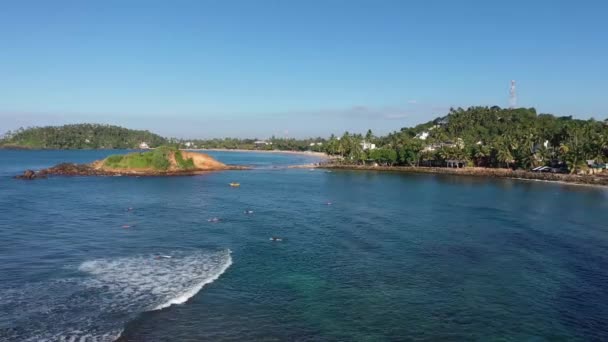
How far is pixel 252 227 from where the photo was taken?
4738 centimetres

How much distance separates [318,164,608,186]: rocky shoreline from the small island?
45765 mm

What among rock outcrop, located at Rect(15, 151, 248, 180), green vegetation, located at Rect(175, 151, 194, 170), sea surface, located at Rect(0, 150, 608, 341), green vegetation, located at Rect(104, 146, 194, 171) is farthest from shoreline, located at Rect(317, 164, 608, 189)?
green vegetation, located at Rect(104, 146, 194, 171)

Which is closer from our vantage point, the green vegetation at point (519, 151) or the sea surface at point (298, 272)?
the sea surface at point (298, 272)

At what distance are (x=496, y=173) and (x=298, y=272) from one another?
10078 centimetres

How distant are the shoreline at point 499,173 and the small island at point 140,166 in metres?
44.9

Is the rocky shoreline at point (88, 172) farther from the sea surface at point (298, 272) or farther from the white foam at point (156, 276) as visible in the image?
the white foam at point (156, 276)

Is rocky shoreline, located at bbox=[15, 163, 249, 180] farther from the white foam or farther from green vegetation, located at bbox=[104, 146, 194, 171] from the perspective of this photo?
the white foam

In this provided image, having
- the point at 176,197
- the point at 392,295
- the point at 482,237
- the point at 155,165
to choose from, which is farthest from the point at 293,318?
the point at 155,165

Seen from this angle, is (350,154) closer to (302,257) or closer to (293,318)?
(302,257)

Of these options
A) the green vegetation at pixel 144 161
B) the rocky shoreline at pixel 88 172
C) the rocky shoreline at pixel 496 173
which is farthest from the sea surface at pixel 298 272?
the green vegetation at pixel 144 161

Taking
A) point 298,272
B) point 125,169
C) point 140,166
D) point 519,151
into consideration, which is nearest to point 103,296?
point 298,272

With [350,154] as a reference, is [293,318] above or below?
below

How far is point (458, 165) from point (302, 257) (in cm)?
11319

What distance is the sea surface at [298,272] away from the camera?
22875mm
